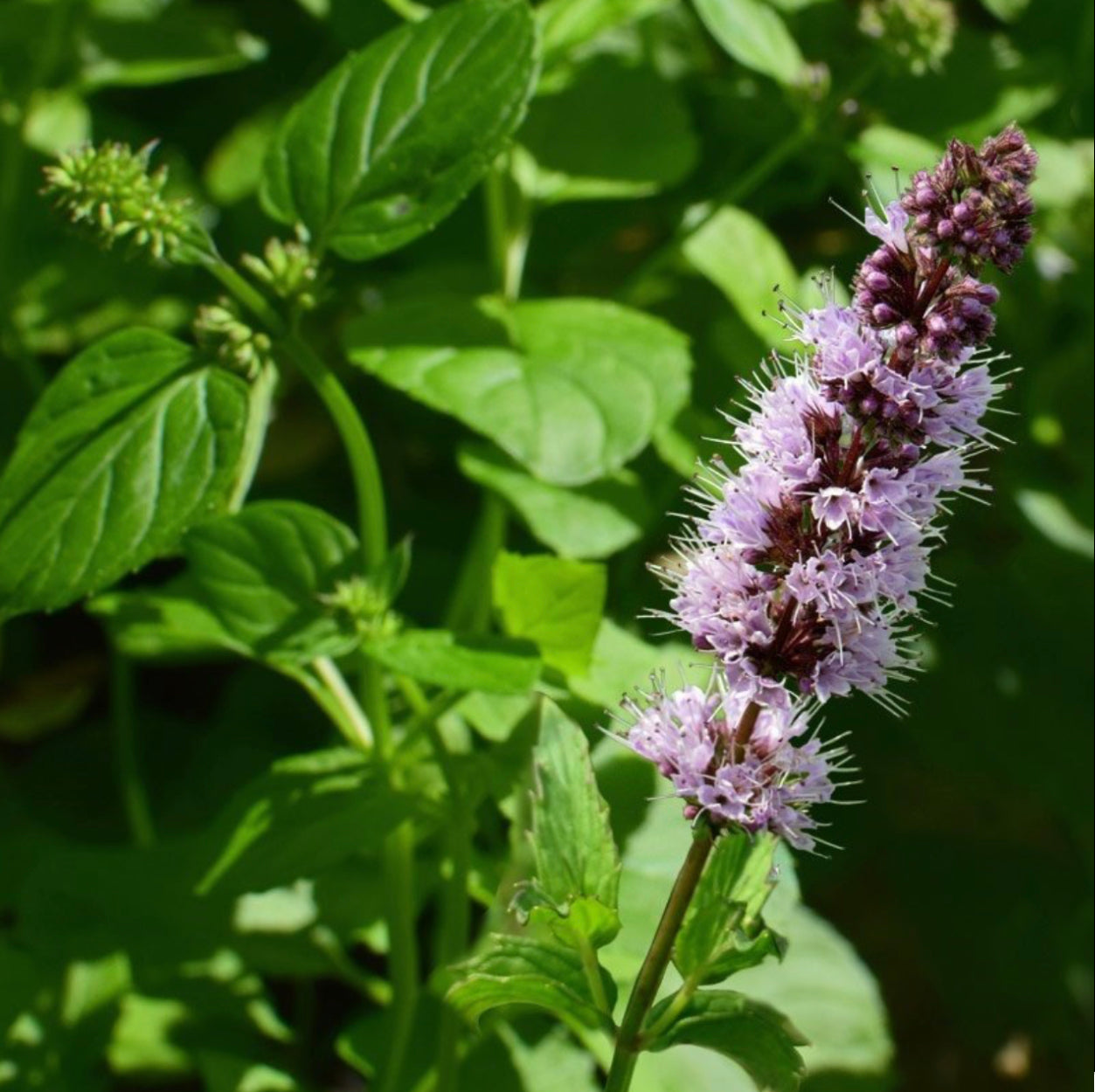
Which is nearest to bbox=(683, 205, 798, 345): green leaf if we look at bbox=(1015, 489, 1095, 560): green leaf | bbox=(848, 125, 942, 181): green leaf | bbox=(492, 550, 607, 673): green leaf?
bbox=(848, 125, 942, 181): green leaf

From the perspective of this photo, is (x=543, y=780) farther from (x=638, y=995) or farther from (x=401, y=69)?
(x=401, y=69)

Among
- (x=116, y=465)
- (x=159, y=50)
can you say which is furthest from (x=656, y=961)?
(x=159, y=50)

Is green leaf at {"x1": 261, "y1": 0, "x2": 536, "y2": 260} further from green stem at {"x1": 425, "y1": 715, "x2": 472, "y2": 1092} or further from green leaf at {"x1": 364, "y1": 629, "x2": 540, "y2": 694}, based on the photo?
green stem at {"x1": 425, "y1": 715, "x2": 472, "y2": 1092}

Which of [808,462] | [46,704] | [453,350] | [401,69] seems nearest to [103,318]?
[46,704]

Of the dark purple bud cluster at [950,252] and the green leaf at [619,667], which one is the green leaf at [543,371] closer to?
the green leaf at [619,667]

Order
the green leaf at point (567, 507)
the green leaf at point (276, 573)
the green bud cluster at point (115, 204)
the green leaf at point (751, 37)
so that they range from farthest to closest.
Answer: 1. the green leaf at point (751, 37)
2. the green leaf at point (567, 507)
3. the green leaf at point (276, 573)
4. the green bud cluster at point (115, 204)

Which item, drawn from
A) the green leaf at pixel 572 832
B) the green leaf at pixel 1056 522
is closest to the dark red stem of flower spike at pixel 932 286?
the green leaf at pixel 572 832
